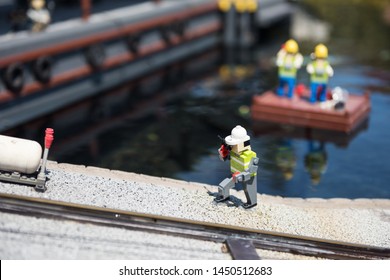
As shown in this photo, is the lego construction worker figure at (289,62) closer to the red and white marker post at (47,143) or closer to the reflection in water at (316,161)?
the reflection in water at (316,161)

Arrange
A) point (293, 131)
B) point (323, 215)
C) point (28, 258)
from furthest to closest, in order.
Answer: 1. point (293, 131)
2. point (323, 215)
3. point (28, 258)

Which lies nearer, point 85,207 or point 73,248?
point 73,248

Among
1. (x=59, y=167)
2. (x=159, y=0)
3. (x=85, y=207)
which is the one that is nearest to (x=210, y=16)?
(x=159, y=0)

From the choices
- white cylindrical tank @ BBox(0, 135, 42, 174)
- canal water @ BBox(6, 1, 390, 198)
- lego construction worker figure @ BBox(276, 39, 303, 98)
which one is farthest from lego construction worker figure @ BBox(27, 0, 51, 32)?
white cylindrical tank @ BBox(0, 135, 42, 174)

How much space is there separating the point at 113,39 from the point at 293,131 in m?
7.71

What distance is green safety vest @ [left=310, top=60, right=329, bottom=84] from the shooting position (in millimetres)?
17938

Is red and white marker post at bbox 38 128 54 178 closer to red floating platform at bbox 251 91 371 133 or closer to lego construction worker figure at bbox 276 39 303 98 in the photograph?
lego construction worker figure at bbox 276 39 303 98

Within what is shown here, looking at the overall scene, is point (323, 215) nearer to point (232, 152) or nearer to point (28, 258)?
point (232, 152)

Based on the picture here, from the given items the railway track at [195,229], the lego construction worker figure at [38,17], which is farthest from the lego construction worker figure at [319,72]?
the railway track at [195,229]

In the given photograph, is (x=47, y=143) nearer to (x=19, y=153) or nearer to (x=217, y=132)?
(x=19, y=153)

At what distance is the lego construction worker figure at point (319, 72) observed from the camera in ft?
58.5

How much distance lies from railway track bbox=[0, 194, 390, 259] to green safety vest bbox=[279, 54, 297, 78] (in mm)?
8461

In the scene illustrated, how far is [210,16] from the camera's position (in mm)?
29953

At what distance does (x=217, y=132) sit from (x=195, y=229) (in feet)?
26.5
